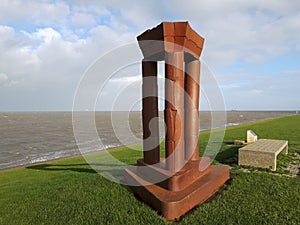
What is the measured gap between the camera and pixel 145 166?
6.38 m

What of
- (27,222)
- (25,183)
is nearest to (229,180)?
(27,222)

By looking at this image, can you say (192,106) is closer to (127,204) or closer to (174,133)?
(174,133)

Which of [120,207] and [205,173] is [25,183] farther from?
[205,173]

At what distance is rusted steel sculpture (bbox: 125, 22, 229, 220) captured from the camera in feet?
17.5

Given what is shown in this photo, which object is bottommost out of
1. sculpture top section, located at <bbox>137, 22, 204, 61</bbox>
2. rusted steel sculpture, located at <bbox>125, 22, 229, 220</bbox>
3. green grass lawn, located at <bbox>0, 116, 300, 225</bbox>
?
green grass lawn, located at <bbox>0, 116, 300, 225</bbox>

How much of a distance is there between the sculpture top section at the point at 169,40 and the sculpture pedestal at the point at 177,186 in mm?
2951

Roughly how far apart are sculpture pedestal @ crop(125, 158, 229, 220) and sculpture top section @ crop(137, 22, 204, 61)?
295 centimetres

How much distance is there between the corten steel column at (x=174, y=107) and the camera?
18.4ft

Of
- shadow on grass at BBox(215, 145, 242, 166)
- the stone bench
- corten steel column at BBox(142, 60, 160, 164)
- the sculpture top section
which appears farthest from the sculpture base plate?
the sculpture top section

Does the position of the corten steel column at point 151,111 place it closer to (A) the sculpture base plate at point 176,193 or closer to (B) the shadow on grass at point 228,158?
(A) the sculpture base plate at point 176,193

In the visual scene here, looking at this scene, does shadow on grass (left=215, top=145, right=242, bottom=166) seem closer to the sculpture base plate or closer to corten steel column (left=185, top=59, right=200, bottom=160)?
the sculpture base plate

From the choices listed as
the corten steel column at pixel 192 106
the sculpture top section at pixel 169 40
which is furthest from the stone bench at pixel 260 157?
the sculpture top section at pixel 169 40

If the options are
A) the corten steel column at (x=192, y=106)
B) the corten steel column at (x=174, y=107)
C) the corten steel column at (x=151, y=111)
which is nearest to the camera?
the corten steel column at (x=174, y=107)

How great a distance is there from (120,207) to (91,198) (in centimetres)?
105
